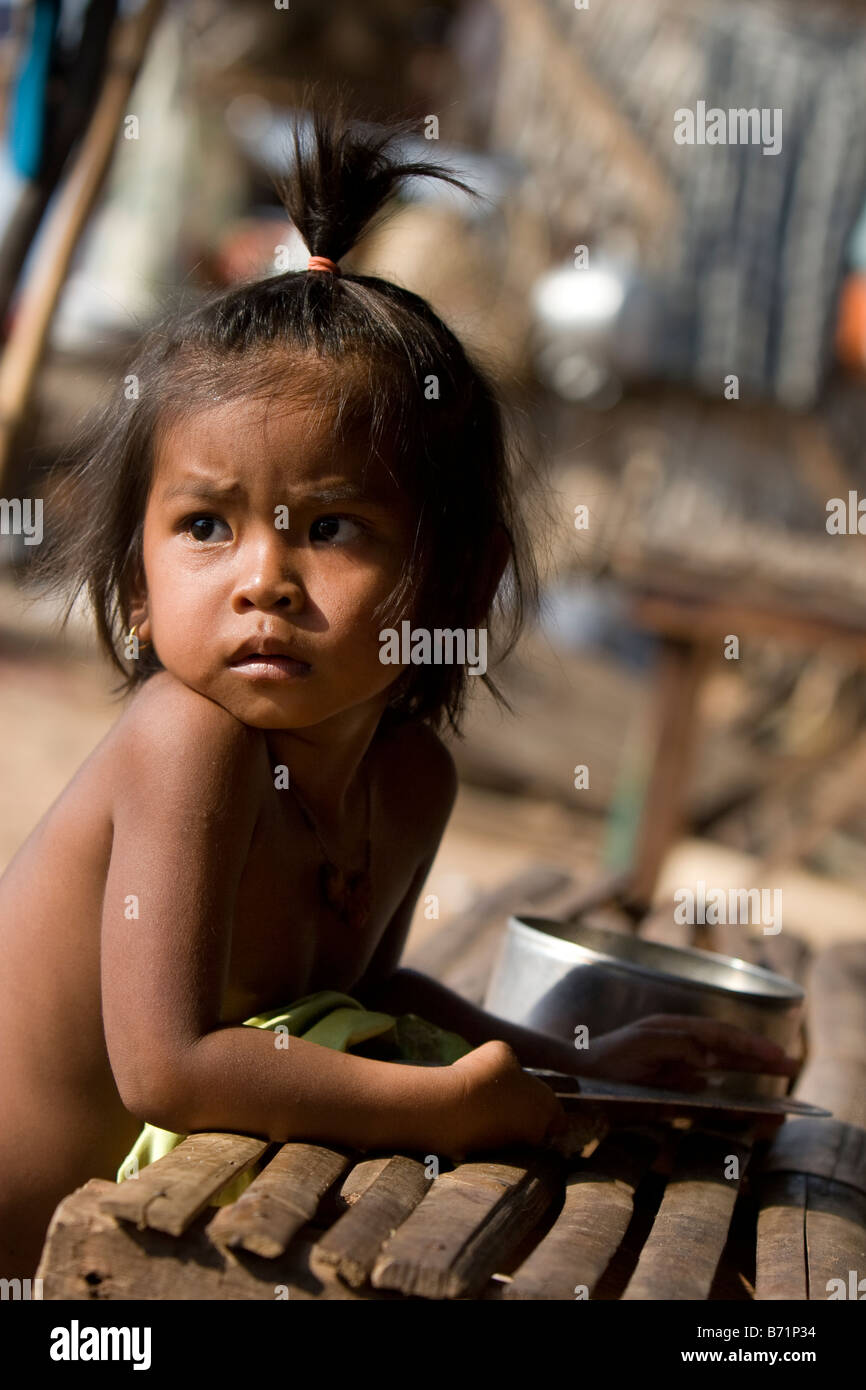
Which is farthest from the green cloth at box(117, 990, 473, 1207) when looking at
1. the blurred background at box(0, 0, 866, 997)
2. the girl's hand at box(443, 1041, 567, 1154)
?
the blurred background at box(0, 0, 866, 997)

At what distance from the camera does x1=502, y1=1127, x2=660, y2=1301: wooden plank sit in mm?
1367

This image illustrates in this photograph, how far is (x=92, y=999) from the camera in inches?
63.6

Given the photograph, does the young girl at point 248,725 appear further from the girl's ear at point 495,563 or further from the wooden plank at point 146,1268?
the wooden plank at point 146,1268

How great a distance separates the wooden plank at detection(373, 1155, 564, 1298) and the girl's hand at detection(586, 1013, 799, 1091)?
0.87 ft

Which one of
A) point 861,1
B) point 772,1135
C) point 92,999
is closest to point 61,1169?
point 92,999

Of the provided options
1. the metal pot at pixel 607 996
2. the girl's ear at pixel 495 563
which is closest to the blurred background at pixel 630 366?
the metal pot at pixel 607 996

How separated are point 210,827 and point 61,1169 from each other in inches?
18.8

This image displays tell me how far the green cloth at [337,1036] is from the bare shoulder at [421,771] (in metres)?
0.30

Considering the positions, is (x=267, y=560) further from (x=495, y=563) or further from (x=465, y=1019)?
(x=465, y=1019)

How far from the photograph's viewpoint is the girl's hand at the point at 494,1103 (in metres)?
1.58
